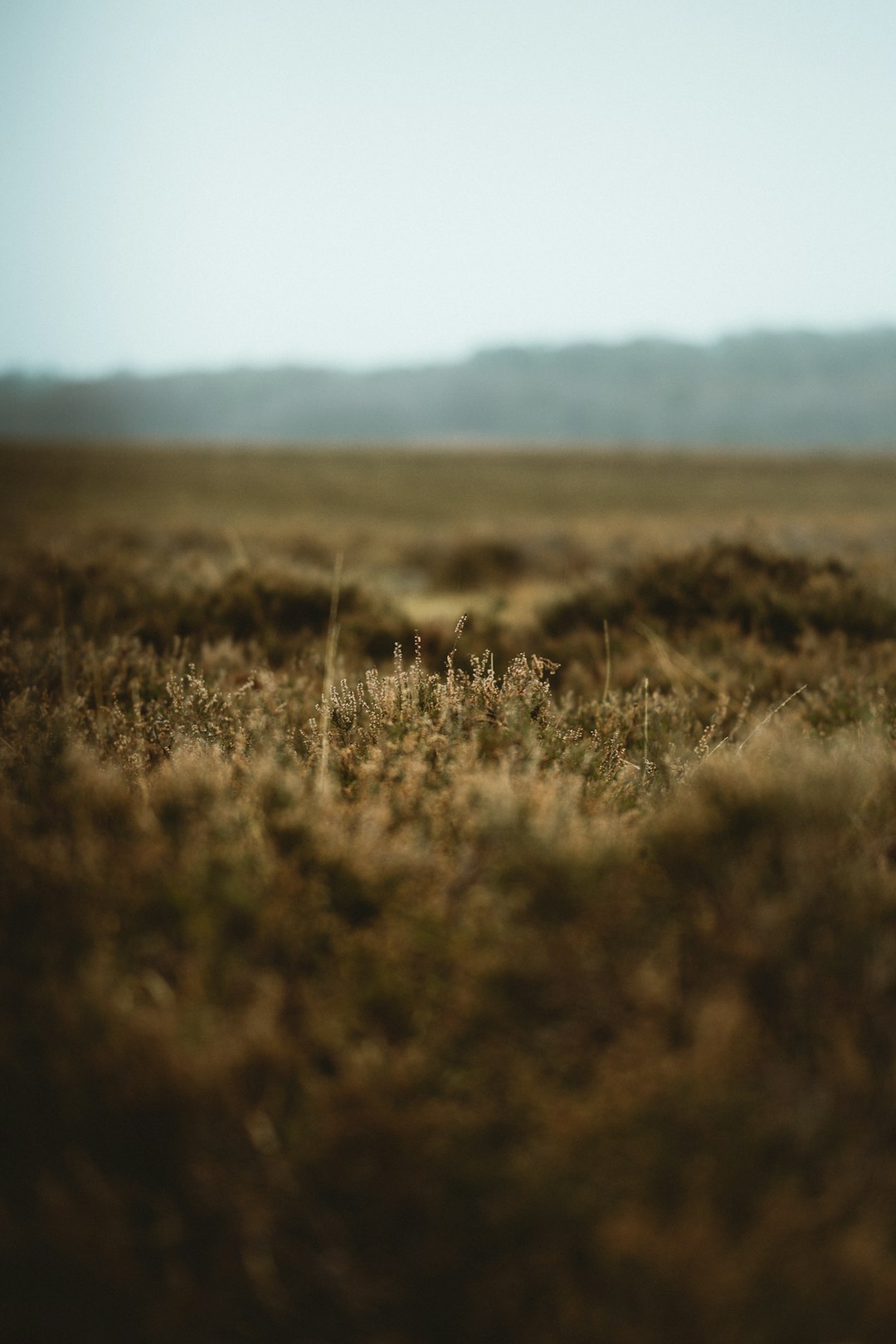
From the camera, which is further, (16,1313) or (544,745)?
(544,745)

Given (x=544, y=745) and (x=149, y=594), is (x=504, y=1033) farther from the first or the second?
(x=149, y=594)

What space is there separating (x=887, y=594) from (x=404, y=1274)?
7.12 meters

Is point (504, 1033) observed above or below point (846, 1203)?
above

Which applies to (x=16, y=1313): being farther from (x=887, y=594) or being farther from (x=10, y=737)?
(x=887, y=594)

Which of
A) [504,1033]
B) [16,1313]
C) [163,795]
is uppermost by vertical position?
[163,795]

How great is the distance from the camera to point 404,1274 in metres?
1.38

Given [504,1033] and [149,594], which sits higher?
[149,594]

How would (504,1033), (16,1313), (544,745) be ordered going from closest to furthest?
(16,1313)
(504,1033)
(544,745)

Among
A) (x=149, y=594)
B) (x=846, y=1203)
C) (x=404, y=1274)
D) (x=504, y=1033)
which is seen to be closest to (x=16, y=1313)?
(x=404, y=1274)

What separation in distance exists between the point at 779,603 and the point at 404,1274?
6493 mm

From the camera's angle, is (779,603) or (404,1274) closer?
(404,1274)

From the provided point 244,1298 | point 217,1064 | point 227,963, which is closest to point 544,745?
point 227,963

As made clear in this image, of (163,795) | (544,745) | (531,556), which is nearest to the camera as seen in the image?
(163,795)

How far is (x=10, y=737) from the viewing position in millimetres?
3277
